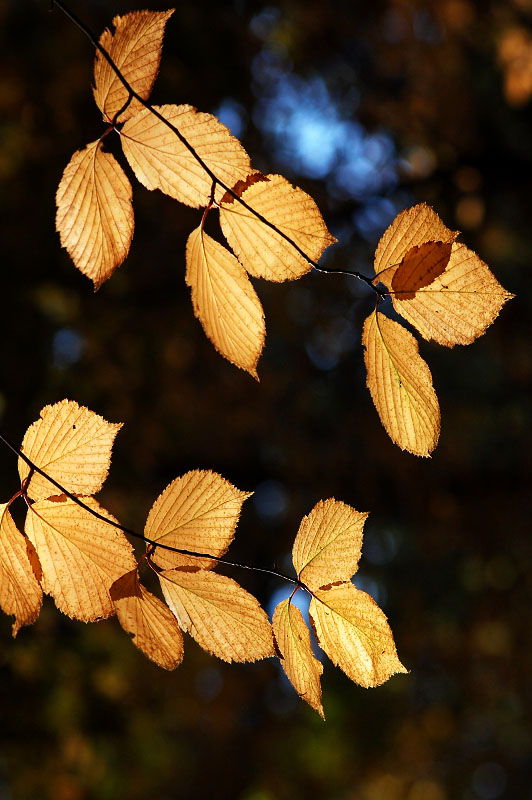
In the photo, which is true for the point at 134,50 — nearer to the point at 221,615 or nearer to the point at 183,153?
the point at 183,153

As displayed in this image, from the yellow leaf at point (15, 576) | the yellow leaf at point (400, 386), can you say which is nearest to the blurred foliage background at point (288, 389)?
the yellow leaf at point (15, 576)

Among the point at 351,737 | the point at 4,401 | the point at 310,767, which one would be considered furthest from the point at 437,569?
the point at 4,401

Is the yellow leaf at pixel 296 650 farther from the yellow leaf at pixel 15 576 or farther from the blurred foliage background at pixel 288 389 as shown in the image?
the blurred foliage background at pixel 288 389

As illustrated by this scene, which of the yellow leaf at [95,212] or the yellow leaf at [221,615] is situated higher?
the yellow leaf at [95,212]

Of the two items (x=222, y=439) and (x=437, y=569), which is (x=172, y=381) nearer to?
(x=222, y=439)

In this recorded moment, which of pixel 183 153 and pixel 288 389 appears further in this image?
pixel 288 389

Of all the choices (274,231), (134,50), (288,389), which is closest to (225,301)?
(274,231)

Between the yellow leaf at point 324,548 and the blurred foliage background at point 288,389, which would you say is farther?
the blurred foliage background at point 288,389
